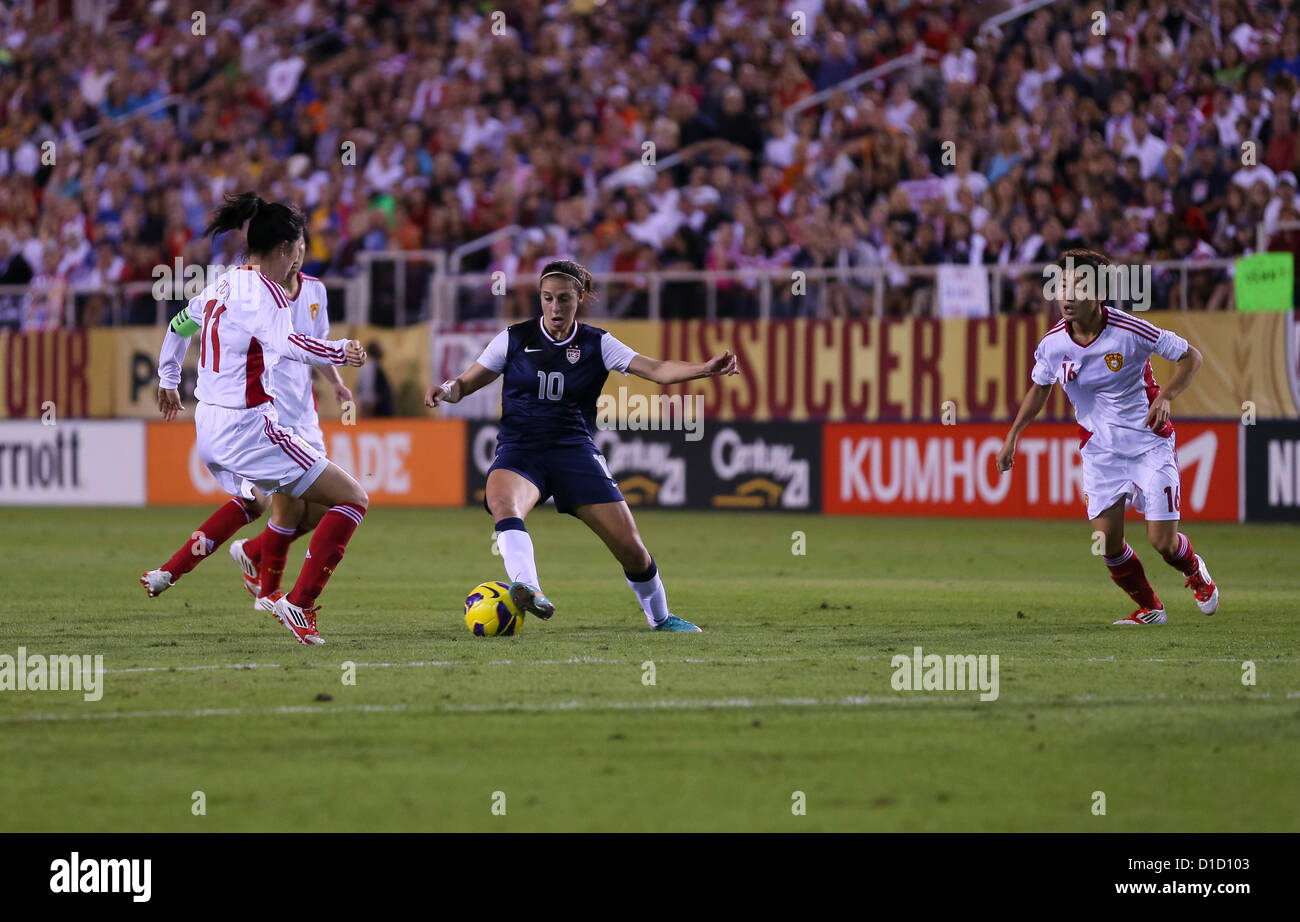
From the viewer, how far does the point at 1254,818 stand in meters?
5.52

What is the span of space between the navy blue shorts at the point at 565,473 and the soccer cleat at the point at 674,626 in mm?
767

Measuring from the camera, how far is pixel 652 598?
34.2ft

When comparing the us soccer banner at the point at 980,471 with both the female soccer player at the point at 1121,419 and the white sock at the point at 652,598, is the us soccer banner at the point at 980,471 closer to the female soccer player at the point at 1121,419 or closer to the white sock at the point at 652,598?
the female soccer player at the point at 1121,419

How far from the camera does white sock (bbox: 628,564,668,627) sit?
1036cm

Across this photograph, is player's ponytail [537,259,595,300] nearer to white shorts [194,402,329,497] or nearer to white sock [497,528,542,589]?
white sock [497,528,542,589]

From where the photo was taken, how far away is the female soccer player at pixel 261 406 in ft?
32.0

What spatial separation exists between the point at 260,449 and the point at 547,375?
1705mm

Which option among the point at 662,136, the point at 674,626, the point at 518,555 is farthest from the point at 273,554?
the point at 662,136

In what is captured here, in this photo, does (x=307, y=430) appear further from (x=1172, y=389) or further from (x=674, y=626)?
(x=1172, y=389)
